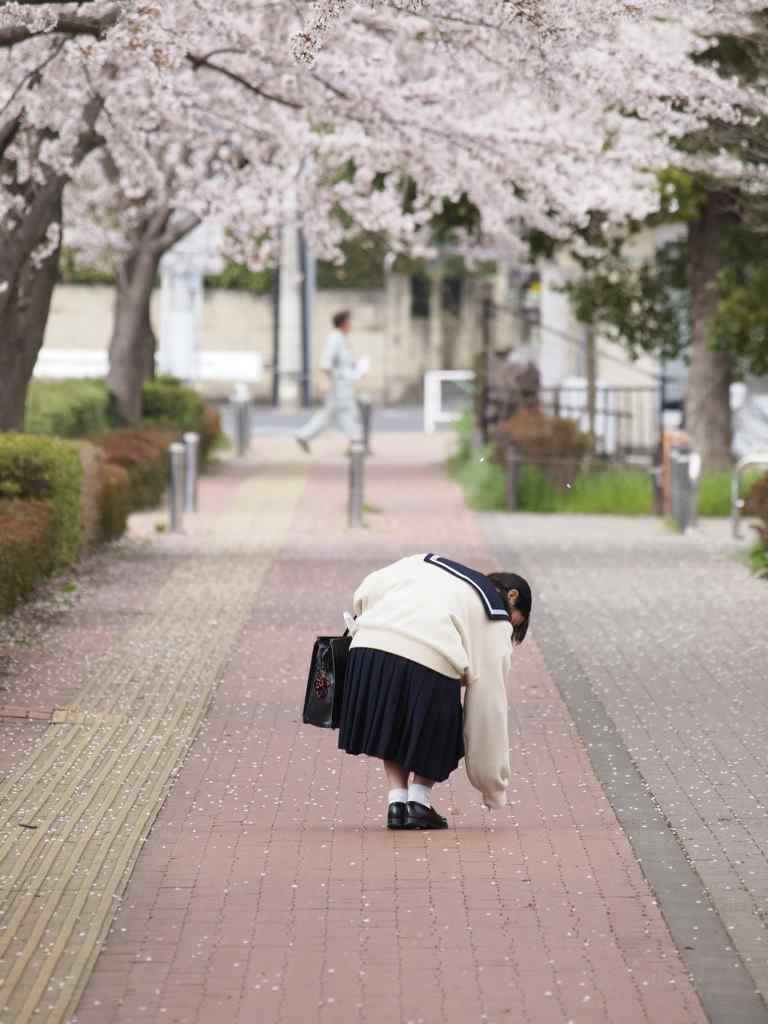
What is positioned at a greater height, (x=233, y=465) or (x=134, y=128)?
(x=134, y=128)

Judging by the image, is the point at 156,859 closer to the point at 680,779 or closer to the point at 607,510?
the point at 680,779

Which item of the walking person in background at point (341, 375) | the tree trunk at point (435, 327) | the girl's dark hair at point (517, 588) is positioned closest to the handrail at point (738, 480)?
the walking person in background at point (341, 375)

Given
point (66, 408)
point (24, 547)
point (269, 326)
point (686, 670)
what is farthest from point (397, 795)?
point (269, 326)

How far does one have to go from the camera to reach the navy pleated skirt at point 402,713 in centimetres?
740

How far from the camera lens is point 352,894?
22.1 ft

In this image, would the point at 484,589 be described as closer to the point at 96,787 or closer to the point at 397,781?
the point at 397,781

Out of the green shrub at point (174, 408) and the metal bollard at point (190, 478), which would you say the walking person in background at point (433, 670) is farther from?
the green shrub at point (174, 408)

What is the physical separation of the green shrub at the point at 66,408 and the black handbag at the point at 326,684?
35.7ft

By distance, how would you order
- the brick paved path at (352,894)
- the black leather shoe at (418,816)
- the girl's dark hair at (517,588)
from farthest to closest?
the black leather shoe at (418,816) → the girl's dark hair at (517,588) → the brick paved path at (352,894)

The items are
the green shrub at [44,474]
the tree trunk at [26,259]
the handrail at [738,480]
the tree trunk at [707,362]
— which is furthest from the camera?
the tree trunk at [707,362]

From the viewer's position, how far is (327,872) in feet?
23.1

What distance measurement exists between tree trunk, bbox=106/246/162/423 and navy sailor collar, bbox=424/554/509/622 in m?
16.0

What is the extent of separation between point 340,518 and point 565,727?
Result: 34.1ft

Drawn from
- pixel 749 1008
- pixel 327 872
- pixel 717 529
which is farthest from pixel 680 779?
pixel 717 529
